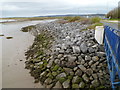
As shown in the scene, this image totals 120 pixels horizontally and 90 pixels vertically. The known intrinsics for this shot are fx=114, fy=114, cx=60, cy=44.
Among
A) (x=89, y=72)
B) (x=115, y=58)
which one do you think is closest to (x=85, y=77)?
(x=89, y=72)

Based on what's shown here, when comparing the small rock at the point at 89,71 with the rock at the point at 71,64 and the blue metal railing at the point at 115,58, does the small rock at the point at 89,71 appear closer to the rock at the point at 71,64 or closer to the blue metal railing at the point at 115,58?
the rock at the point at 71,64

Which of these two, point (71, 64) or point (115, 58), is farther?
point (71, 64)

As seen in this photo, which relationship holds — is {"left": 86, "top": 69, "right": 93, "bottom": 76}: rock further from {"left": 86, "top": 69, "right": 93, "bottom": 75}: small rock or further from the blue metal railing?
the blue metal railing

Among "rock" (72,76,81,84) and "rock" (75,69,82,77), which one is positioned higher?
"rock" (75,69,82,77)

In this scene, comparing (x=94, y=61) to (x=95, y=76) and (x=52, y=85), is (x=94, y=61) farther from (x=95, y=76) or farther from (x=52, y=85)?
(x=52, y=85)

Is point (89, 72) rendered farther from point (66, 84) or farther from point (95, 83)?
point (66, 84)

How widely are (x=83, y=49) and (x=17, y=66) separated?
3.54 meters

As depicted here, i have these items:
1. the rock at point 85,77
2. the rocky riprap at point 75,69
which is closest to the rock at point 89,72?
the rocky riprap at point 75,69

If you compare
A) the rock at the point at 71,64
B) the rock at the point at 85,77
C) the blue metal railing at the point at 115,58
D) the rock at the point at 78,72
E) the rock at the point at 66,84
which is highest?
the blue metal railing at the point at 115,58

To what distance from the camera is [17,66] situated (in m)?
6.01

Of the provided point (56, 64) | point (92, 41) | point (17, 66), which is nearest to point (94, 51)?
point (92, 41)

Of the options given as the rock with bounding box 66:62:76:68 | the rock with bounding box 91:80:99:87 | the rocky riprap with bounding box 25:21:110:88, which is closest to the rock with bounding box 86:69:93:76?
the rocky riprap with bounding box 25:21:110:88

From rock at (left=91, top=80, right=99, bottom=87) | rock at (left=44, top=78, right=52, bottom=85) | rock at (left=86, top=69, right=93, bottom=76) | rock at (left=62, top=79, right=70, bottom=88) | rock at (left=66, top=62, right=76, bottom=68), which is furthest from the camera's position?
rock at (left=66, top=62, right=76, bottom=68)

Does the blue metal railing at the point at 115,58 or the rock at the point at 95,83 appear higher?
the blue metal railing at the point at 115,58
